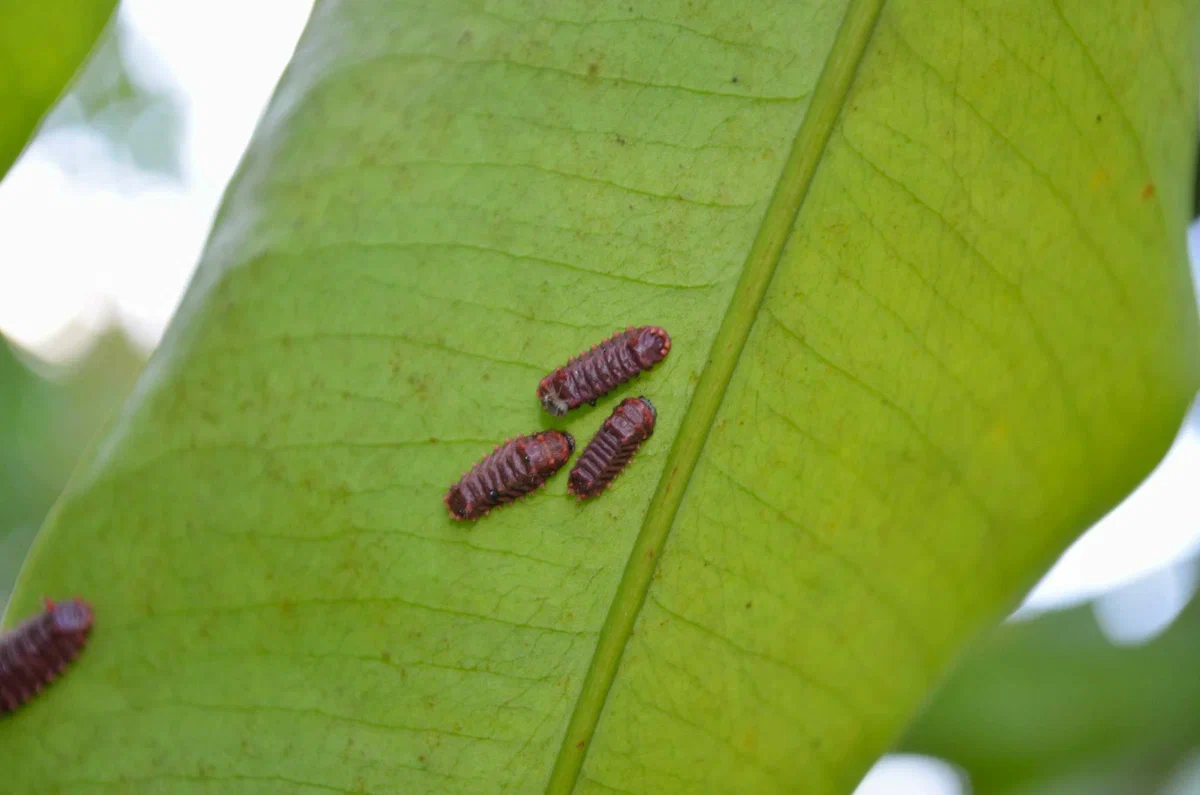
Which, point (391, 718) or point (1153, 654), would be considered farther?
point (1153, 654)

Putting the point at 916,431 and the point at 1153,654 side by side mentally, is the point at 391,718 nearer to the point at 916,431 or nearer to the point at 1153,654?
the point at 916,431

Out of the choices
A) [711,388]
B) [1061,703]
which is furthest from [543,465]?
[1061,703]

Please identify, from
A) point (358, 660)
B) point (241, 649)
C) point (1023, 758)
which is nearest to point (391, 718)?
point (358, 660)

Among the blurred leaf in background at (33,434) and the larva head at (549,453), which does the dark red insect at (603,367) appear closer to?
the larva head at (549,453)

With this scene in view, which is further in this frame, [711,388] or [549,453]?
[549,453]

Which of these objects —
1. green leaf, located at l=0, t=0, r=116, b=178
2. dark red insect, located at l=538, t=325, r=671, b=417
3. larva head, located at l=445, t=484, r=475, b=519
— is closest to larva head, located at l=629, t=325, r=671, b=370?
dark red insect, located at l=538, t=325, r=671, b=417

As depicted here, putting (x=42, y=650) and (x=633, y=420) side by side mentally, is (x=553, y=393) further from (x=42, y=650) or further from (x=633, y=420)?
(x=42, y=650)
